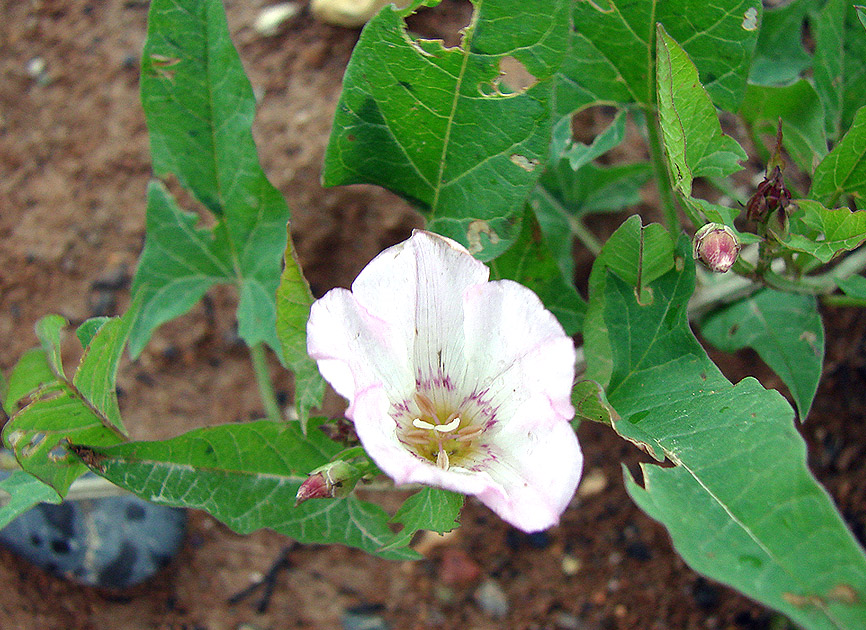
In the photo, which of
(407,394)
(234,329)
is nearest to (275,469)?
(407,394)

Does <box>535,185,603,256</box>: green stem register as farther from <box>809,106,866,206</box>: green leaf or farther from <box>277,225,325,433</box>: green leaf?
<box>277,225,325,433</box>: green leaf

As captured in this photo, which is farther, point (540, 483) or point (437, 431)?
point (437, 431)

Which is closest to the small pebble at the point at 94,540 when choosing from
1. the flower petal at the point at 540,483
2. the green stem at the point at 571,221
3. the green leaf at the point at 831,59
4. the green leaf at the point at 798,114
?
the flower petal at the point at 540,483

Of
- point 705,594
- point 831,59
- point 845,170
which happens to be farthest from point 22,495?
point 831,59

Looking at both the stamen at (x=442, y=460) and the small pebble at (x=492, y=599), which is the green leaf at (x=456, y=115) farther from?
the small pebble at (x=492, y=599)

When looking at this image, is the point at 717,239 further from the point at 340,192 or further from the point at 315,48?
the point at 315,48

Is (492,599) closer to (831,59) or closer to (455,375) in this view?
(455,375)

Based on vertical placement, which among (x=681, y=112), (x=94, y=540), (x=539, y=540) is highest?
(x=681, y=112)

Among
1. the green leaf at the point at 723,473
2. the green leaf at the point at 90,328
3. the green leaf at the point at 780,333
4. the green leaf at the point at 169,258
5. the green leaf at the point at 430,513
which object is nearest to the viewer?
the green leaf at the point at 723,473
